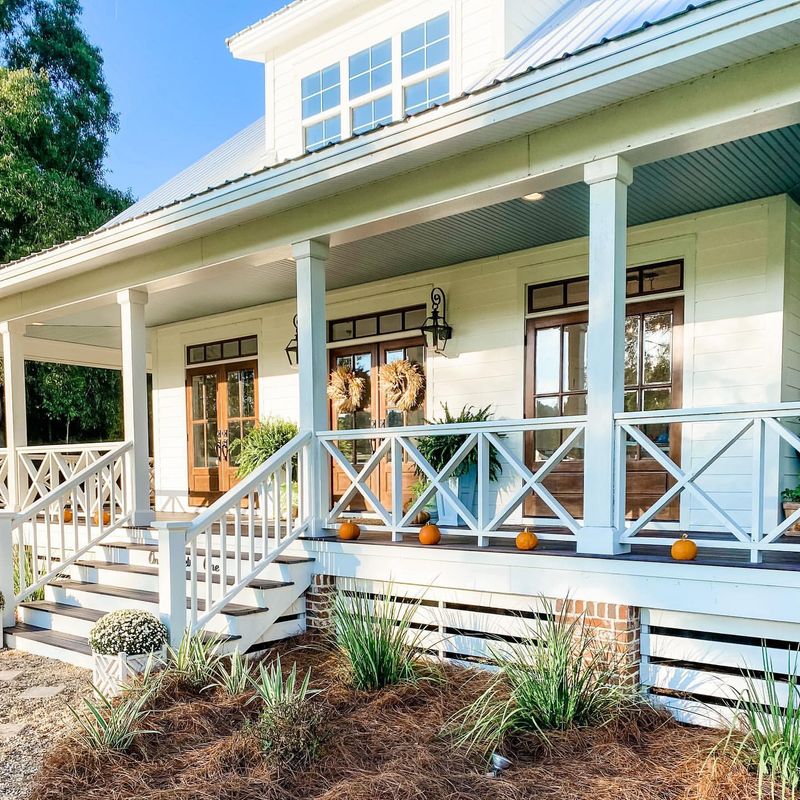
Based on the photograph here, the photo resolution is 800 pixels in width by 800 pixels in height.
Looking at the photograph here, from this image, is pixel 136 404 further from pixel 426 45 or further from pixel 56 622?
pixel 426 45

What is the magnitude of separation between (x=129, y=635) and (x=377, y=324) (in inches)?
157

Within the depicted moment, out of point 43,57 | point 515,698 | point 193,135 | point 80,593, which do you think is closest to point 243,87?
point 193,135

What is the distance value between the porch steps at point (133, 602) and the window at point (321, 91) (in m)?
4.50

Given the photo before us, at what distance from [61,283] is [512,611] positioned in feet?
18.0

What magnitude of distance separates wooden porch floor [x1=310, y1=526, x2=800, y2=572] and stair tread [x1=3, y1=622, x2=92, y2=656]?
179cm

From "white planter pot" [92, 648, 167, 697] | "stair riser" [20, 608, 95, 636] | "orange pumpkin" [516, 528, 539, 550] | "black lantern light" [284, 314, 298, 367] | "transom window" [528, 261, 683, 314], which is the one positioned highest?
"transom window" [528, 261, 683, 314]

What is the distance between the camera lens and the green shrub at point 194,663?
3.61 m

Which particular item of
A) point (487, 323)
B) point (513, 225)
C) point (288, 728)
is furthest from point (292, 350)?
point (288, 728)

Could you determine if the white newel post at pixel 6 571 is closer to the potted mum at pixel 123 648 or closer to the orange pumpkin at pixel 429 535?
the potted mum at pixel 123 648

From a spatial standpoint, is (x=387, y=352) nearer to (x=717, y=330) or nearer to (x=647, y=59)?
(x=717, y=330)

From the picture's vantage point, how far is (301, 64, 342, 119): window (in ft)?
22.1

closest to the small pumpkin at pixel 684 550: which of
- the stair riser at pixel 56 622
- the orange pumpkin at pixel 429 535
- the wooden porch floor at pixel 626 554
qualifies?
the wooden porch floor at pixel 626 554

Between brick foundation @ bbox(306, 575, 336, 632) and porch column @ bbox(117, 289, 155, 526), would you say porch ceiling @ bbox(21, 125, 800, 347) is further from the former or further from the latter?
brick foundation @ bbox(306, 575, 336, 632)

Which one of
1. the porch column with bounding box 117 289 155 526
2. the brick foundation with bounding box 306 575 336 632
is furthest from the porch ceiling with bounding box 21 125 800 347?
the brick foundation with bounding box 306 575 336 632
